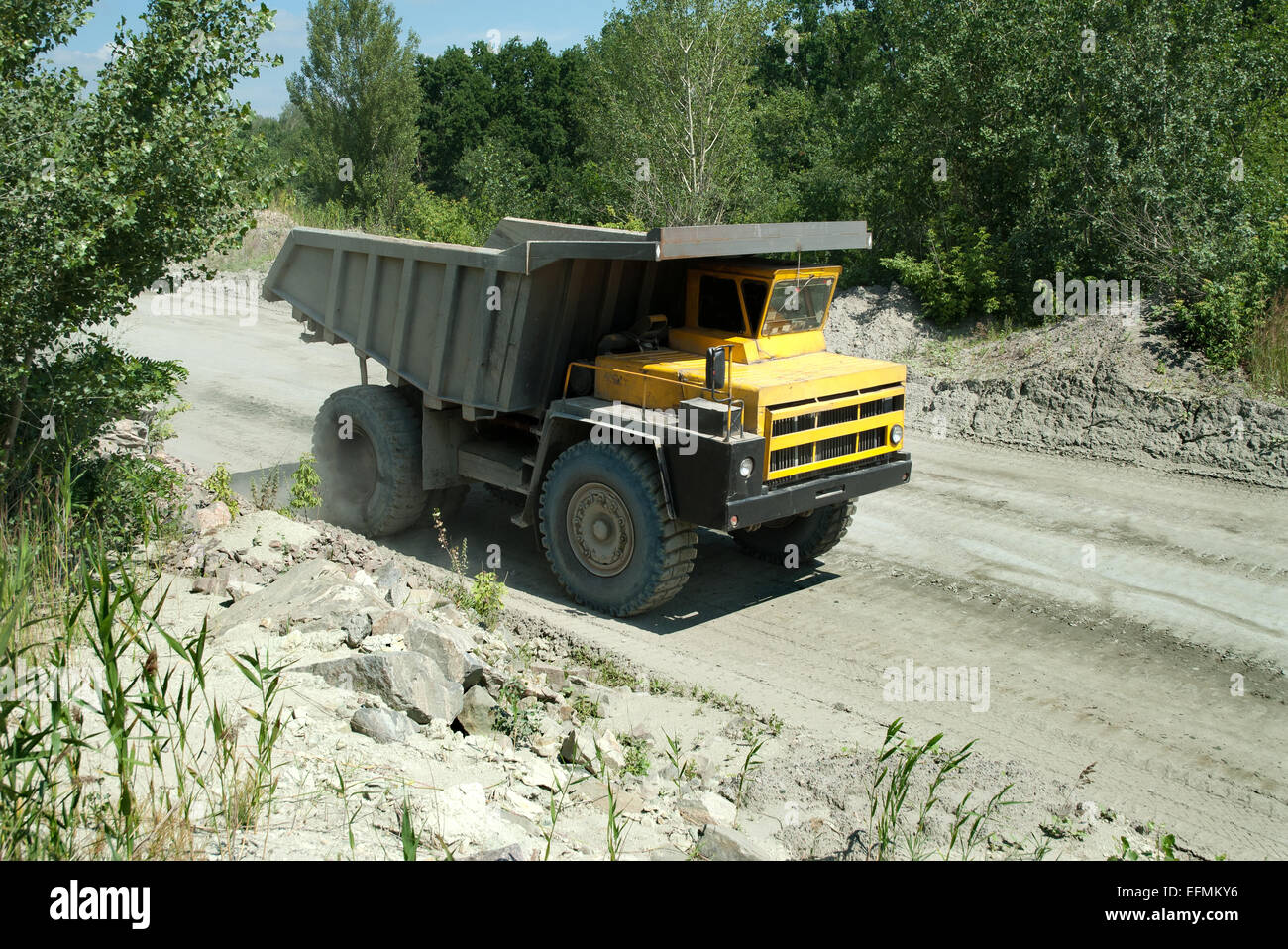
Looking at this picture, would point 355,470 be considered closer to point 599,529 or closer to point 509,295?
point 509,295

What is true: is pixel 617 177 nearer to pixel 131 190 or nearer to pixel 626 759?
pixel 131 190

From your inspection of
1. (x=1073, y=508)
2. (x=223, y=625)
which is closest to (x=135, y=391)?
(x=223, y=625)

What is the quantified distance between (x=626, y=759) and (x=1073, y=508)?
6107 mm

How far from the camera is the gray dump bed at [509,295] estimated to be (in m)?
7.93

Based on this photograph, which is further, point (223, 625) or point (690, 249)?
point (690, 249)

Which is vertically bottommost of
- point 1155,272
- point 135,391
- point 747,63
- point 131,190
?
point 135,391

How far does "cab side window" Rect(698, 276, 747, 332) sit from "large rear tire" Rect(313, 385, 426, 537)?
283 cm

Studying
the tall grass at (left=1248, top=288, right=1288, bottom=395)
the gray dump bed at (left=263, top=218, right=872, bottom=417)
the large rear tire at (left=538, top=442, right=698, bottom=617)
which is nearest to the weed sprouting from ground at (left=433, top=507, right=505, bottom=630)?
the large rear tire at (left=538, top=442, right=698, bottom=617)

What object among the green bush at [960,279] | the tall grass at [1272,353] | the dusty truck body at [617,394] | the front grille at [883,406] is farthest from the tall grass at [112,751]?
the green bush at [960,279]

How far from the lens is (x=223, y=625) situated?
679cm

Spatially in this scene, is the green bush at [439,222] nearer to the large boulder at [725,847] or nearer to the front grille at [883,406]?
the front grille at [883,406]

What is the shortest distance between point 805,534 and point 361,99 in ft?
81.0

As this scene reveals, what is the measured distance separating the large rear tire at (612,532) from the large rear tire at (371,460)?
64.9 inches

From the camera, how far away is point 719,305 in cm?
855
